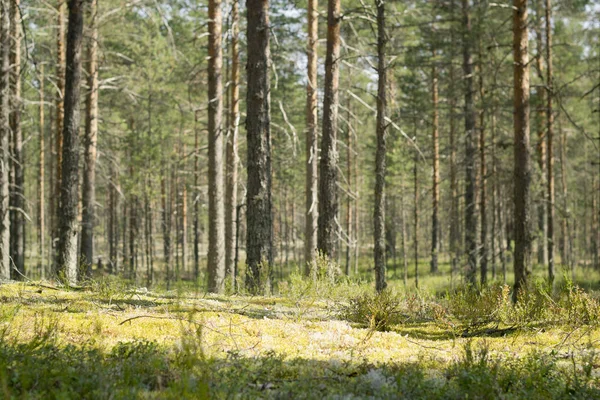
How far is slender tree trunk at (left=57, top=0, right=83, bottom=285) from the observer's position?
944 cm

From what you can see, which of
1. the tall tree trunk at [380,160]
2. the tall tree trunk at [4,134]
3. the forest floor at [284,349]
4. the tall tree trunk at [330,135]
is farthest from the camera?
the tall tree trunk at [330,135]

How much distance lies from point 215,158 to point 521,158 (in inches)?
302

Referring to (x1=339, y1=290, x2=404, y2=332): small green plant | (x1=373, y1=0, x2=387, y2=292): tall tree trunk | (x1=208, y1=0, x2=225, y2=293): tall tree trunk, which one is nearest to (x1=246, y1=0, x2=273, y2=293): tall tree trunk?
(x1=373, y1=0, x2=387, y2=292): tall tree trunk

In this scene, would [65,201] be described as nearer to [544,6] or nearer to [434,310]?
[434,310]

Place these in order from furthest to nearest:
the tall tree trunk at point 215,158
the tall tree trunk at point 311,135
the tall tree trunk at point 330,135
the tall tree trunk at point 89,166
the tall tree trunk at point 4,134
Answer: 1. the tall tree trunk at point 89,166
2. the tall tree trunk at point 311,135
3. the tall tree trunk at point 215,158
4. the tall tree trunk at point 330,135
5. the tall tree trunk at point 4,134

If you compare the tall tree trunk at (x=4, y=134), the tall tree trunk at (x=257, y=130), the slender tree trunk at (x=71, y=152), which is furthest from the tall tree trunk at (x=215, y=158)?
the tall tree trunk at (x=4, y=134)

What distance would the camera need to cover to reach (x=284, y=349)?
4.42 meters

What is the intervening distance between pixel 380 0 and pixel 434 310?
6.33 meters

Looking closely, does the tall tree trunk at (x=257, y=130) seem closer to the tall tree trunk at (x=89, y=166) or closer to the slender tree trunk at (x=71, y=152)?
the slender tree trunk at (x=71, y=152)

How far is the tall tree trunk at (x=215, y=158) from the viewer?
1289cm

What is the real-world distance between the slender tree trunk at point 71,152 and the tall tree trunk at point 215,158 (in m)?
3.79

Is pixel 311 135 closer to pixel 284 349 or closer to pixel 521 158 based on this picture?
pixel 521 158

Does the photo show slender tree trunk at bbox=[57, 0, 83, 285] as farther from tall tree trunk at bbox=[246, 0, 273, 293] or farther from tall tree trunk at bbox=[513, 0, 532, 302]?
tall tree trunk at bbox=[513, 0, 532, 302]

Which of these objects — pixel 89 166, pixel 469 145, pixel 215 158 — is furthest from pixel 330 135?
pixel 89 166
